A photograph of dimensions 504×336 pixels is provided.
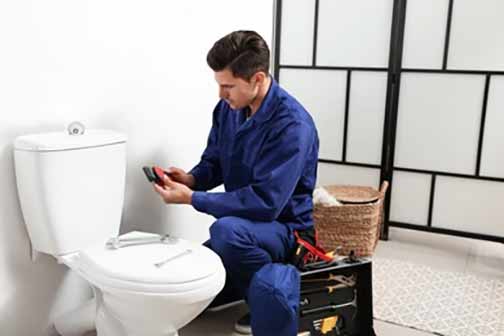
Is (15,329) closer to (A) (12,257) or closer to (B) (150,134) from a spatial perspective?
(A) (12,257)

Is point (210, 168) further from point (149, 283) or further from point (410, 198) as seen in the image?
point (410, 198)

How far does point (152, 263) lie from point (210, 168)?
69cm

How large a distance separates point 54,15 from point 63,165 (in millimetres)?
485

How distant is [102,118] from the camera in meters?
1.89

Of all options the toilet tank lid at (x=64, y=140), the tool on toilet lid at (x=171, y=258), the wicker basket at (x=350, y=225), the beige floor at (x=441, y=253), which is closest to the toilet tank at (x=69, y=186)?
the toilet tank lid at (x=64, y=140)

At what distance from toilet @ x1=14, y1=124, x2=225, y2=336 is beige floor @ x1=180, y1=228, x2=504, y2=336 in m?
0.57

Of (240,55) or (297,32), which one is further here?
(297,32)

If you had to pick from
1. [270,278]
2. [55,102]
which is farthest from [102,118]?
[270,278]

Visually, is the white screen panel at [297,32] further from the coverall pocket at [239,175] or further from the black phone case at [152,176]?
the black phone case at [152,176]

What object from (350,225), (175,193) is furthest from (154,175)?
(350,225)

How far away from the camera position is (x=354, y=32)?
3.03 metres

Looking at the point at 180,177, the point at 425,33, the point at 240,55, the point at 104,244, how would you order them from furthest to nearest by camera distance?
the point at 425,33 < the point at 180,177 < the point at 240,55 < the point at 104,244

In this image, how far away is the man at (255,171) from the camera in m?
1.77

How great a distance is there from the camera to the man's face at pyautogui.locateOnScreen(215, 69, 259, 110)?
5.86ft
